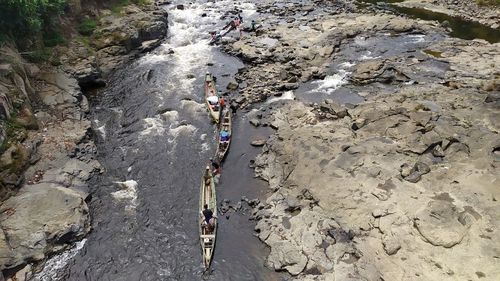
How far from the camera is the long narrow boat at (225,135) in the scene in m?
33.2

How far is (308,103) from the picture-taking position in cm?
3944

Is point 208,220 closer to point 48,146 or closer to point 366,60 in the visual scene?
point 48,146

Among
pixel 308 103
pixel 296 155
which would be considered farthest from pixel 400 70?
pixel 296 155

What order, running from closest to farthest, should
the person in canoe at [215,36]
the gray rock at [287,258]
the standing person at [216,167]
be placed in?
the gray rock at [287,258] < the standing person at [216,167] < the person in canoe at [215,36]

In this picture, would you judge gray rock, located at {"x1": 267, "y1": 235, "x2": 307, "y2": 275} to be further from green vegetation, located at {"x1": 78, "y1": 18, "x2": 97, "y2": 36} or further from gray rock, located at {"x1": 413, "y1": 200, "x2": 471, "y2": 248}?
green vegetation, located at {"x1": 78, "y1": 18, "x2": 97, "y2": 36}

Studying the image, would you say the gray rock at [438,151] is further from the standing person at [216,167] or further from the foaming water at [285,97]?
the standing person at [216,167]

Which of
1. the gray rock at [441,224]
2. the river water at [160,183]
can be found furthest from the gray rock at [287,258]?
the gray rock at [441,224]

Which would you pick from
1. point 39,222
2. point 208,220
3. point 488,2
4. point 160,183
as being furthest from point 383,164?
Result: point 488,2

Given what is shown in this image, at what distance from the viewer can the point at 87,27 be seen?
49281 mm

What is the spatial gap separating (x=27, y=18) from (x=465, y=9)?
186 ft

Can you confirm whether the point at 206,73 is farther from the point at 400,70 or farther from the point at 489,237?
the point at 489,237

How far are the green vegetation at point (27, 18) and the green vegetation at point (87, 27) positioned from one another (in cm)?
463

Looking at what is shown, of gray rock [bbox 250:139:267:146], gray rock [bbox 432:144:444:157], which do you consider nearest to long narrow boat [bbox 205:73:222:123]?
gray rock [bbox 250:139:267:146]

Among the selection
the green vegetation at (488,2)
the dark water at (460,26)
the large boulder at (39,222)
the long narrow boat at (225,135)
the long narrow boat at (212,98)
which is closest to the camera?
the large boulder at (39,222)
